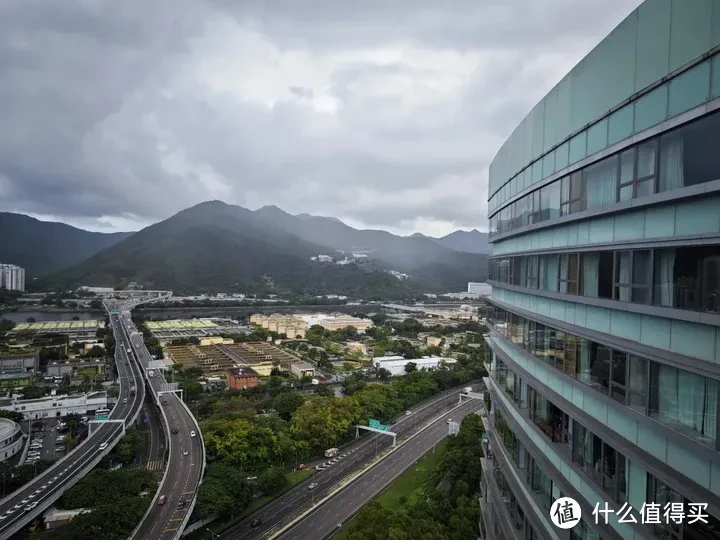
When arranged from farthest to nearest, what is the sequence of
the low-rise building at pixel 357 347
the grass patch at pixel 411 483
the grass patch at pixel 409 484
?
1. the low-rise building at pixel 357 347
2. the grass patch at pixel 411 483
3. the grass patch at pixel 409 484

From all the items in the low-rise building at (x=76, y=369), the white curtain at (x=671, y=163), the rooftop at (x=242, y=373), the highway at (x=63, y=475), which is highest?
the white curtain at (x=671, y=163)

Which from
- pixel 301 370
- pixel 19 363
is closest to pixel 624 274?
pixel 301 370

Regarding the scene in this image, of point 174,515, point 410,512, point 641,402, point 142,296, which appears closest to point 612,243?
point 641,402

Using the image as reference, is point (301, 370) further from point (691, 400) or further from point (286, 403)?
point (691, 400)

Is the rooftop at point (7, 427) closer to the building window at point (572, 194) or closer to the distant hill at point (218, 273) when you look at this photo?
the building window at point (572, 194)

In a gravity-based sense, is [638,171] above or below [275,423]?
above

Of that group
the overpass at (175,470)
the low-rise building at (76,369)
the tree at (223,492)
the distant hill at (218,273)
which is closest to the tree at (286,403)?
the overpass at (175,470)
